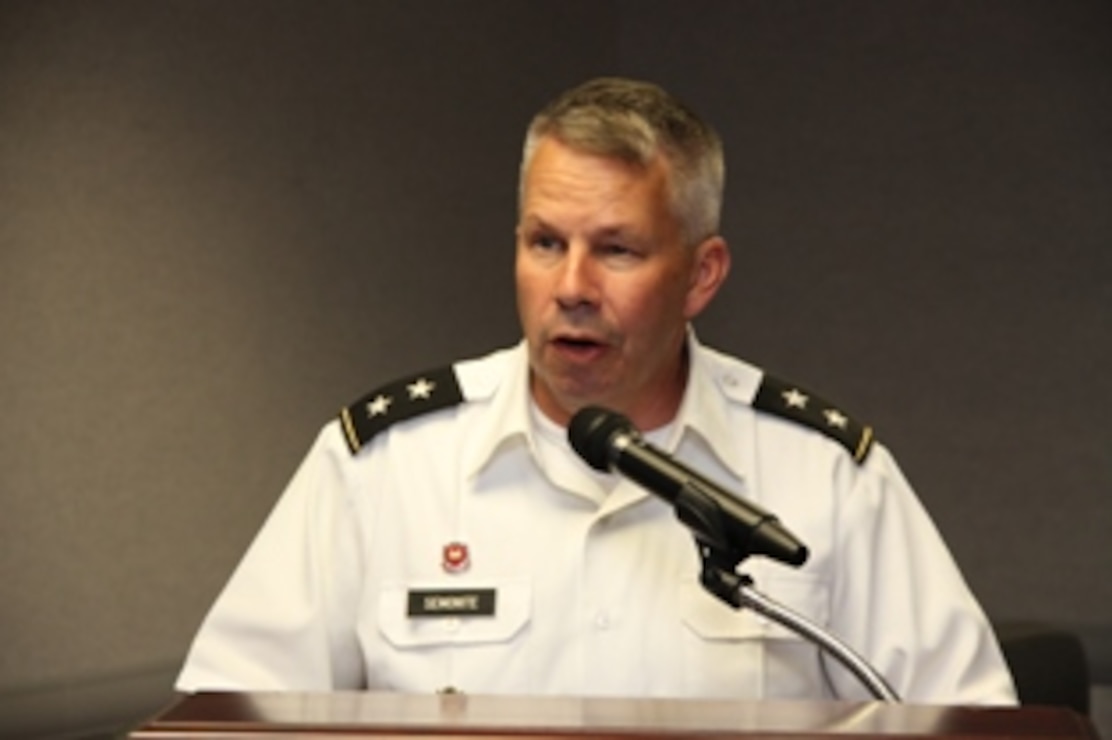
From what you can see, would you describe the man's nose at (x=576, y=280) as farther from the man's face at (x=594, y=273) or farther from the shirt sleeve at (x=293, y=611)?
the shirt sleeve at (x=293, y=611)

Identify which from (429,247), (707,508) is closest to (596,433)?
(707,508)

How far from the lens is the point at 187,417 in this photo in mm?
4742

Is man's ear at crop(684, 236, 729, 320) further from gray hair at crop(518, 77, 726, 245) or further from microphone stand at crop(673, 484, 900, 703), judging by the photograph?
microphone stand at crop(673, 484, 900, 703)

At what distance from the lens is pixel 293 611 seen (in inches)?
99.9

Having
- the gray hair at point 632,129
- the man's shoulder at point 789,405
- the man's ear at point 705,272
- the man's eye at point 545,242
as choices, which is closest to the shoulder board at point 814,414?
the man's shoulder at point 789,405

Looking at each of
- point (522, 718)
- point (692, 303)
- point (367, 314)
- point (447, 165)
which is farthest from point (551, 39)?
point (522, 718)

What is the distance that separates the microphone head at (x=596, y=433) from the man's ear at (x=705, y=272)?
67cm

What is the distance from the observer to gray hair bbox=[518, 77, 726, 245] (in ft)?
8.53

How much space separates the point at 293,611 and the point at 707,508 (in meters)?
0.72

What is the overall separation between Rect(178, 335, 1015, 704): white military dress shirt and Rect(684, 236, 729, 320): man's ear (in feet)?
0.35

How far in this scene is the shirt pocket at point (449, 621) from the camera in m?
2.54

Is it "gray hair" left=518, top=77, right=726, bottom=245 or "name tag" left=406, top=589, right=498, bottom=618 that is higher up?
"gray hair" left=518, top=77, right=726, bottom=245

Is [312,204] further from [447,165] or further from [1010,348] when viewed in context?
[1010,348]

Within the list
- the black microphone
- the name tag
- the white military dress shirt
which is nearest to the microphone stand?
the black microphone
